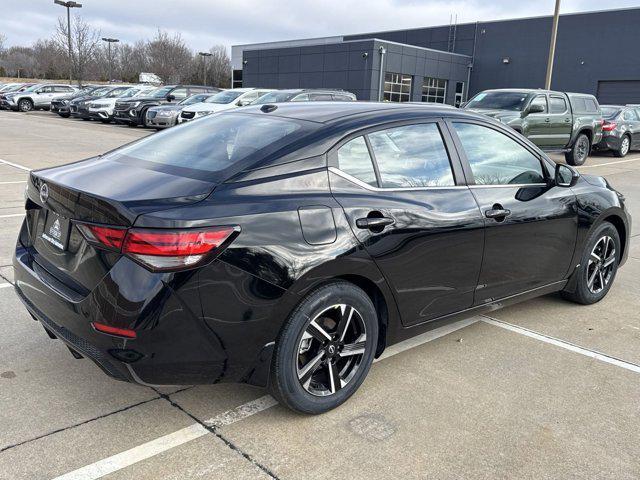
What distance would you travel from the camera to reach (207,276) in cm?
262

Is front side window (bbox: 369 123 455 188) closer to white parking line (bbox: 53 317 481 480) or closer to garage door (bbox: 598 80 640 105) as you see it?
white parking line (bbox: 53 317 481 480)

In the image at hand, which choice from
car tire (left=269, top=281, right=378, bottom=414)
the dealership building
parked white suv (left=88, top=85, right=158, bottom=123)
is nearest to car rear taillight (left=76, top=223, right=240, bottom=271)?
car tire (left=269, top=281, right=378, bottom=414)

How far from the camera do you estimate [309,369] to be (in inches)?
121

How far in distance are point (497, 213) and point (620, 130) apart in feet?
57.9

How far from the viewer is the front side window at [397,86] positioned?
41.8 m

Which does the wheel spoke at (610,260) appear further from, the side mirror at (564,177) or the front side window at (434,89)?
the front side window at (434,89)

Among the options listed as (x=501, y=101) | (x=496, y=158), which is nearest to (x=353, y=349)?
(x=496, y=158)

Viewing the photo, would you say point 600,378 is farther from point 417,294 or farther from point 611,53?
point 611,53

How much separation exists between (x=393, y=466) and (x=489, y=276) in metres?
1.64

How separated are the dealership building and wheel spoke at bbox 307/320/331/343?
38.8 m

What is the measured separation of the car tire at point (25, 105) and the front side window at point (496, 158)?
36.4 m

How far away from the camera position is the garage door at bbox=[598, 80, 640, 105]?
38.7m

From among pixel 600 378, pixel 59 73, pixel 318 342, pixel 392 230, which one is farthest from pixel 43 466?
pixel 59 73

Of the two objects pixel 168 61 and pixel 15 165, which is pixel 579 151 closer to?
pixel 15 165
